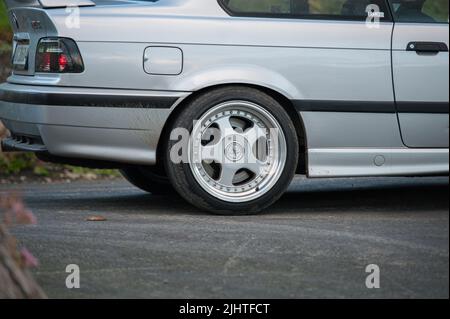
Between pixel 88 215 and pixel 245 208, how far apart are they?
3.16 feet

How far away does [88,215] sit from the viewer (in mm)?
6879

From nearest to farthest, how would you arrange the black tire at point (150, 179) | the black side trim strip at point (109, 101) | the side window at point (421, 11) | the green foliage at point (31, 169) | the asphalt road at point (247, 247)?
the asphalt road at point (247, 247) → the black side trim strip at point (109, 101) → the side window at point (421, 11) → the black tire at point (150, 179) → the green foliage at point (31, 169)

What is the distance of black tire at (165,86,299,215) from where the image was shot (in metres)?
6.75

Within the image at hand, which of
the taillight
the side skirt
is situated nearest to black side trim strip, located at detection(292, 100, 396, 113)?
the side skirt

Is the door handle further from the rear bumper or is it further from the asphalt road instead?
the rear bumper

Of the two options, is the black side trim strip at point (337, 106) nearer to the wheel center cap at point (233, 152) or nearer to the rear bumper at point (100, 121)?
the wheel center cap at point (233, 152)

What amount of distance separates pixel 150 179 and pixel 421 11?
229 centimetres

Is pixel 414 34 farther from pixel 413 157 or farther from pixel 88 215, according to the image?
pixel 88 215

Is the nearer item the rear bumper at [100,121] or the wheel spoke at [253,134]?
the rear bumper at [100,121]

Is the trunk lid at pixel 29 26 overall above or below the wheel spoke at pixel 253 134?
above

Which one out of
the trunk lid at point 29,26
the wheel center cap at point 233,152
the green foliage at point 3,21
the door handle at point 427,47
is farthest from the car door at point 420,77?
the green foliage at point 3,21

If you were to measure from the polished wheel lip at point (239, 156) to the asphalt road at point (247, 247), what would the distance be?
181 mm

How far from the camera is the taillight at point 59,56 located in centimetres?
665
